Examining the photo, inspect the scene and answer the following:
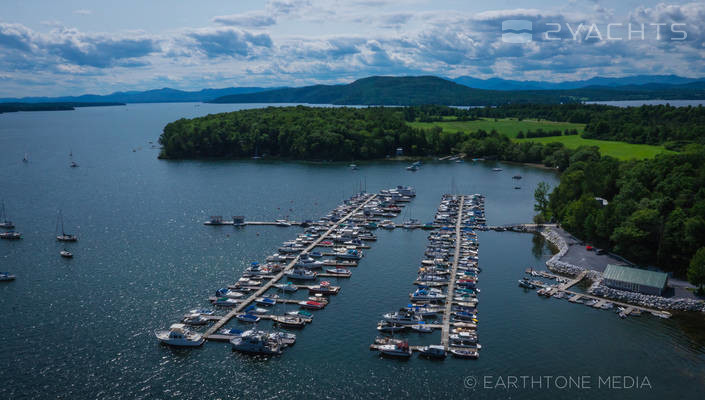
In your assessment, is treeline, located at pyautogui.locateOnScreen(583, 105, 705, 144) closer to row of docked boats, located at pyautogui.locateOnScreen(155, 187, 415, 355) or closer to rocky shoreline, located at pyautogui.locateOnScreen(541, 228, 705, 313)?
rocky shoreline, located at pyautogui.locateOnScreen(541, 228, 705, 313)

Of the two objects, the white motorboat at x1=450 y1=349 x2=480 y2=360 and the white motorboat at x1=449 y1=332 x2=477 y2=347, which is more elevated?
the white motorboat at x1=449 y1=332 x2=477 y2=347

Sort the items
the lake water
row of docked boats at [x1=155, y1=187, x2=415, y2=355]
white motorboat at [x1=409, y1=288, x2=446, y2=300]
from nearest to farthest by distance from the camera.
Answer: the lake water
row of docked boats at [x1=155, y1=187, x2=415, y2=355]
white motorboat at [x1=409, y1=288, x2=446, y2=300]

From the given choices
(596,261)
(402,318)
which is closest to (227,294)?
(402,318)

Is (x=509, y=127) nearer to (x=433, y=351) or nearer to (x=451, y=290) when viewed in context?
(x=451, y=290)

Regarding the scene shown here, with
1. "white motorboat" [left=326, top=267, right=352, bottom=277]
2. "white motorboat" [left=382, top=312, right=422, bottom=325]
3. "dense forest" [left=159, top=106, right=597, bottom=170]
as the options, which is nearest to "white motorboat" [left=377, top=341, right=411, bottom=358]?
"white motorboat" [left=382, top=312, right=422, bottom=325]

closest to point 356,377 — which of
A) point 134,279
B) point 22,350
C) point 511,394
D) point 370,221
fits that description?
point 511,394

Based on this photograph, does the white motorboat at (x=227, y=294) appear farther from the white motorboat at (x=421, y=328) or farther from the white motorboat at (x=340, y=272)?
Result: the white motorboat at (x=421, y=328)
